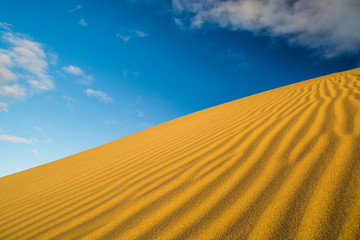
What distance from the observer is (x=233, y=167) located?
1704 millimetres

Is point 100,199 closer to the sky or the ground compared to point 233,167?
closer to the ground

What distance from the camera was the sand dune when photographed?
38.6 inches

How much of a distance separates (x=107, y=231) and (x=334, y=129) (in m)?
2.31

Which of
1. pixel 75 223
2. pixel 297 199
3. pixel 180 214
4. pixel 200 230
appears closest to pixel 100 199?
pixel 75 223

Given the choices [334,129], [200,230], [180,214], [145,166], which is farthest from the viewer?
[145,166]

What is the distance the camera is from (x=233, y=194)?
1.31 m

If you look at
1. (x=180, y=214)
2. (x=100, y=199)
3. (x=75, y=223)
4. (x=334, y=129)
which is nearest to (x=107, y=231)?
(x=75, y=223)

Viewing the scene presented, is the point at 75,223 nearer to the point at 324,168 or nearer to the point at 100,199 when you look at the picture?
the point at 100,199

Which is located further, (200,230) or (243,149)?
(243,149)

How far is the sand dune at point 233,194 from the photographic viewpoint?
98 cm

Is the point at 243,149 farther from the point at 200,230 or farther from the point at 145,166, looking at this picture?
the point at 145,166

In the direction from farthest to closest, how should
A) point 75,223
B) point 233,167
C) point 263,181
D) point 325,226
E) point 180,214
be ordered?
point 233,167 → point 75,223 → point 263,181 → point 180,214 → point 325,226

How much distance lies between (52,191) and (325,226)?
3.22 metres

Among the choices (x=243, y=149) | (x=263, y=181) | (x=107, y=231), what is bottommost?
(x=107, y=231)
